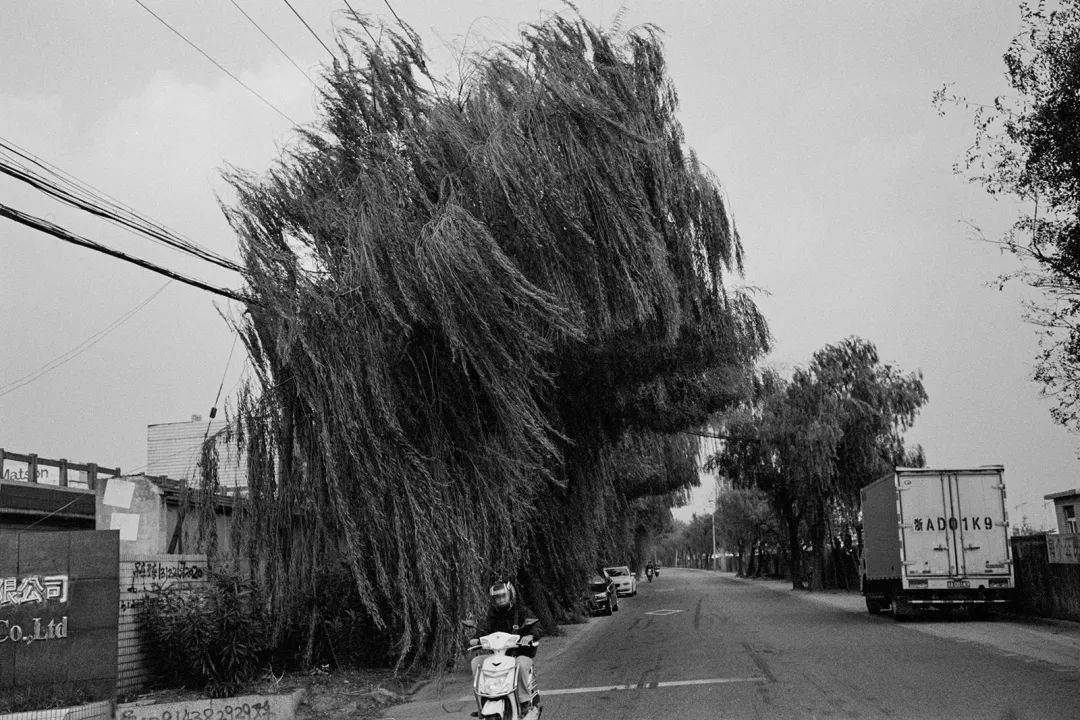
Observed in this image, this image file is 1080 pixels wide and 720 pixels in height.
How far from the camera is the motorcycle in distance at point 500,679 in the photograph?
7730mm

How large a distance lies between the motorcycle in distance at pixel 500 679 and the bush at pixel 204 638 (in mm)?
4337

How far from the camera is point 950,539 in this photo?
20.8m

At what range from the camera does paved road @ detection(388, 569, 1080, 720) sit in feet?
32.0

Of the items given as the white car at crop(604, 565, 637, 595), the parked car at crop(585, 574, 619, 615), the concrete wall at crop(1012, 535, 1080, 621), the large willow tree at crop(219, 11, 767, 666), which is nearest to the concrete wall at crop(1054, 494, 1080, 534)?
the concrete wall at crop(1012, 535, 1080, 621)

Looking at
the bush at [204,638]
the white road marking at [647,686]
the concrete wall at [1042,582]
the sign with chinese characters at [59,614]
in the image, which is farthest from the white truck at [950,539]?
the sign with chinese characters at [59,614]

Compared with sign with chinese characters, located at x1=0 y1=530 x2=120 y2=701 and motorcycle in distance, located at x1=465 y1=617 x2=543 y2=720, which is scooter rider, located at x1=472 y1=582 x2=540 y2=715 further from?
sign with chinese characters, located at x1=0 y1=530 x2=120 y2=701

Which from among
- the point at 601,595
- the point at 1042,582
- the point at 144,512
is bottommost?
the point at 601,595

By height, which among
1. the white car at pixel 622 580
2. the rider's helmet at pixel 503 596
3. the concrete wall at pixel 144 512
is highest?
the concrete wall at pixel 144 512

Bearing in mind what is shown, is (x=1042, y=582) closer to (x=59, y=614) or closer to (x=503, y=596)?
(x=503, y=596)

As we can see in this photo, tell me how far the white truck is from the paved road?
2.24 feet

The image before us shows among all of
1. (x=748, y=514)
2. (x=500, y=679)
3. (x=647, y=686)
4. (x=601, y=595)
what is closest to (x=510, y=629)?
(x=500, y=679)

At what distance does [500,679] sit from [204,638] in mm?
4809

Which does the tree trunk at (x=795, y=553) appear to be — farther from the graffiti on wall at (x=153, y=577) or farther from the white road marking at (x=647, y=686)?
the graffiti on wall at (x=153, y=577)

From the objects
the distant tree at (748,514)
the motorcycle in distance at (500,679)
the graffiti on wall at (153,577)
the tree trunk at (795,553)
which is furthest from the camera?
the distant tree at (748,514)
